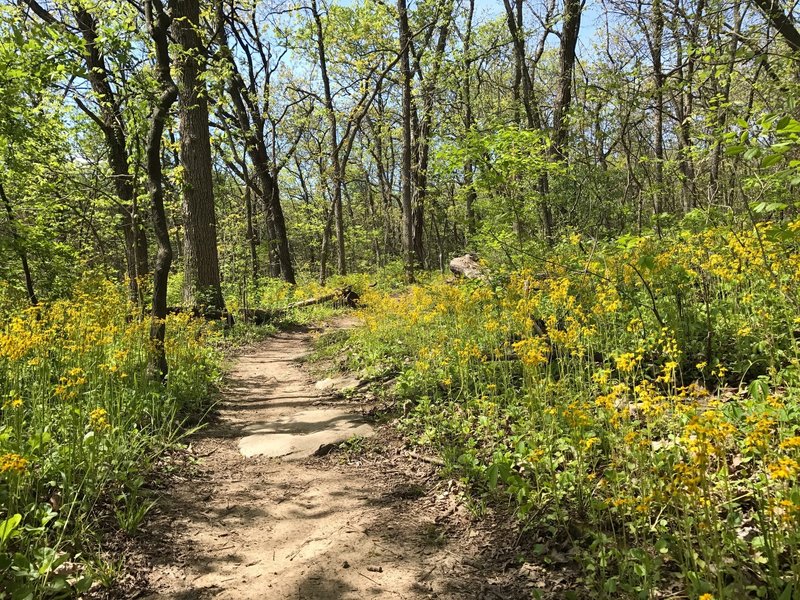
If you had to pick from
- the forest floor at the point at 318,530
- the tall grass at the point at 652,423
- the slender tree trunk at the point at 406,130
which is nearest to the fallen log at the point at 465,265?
the slender tree trunk at the point at 406,130

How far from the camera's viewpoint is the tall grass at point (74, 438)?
2.28 m

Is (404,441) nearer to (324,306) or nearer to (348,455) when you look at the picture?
(348,455)

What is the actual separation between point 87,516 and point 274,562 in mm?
1196

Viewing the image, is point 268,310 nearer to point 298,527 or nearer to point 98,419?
point 98,419

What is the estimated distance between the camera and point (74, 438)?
302cm

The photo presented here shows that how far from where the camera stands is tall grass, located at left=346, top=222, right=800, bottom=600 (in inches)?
77.4

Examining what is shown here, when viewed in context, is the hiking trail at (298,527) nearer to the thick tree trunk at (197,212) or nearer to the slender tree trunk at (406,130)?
the thick tree trunk at (197,212)

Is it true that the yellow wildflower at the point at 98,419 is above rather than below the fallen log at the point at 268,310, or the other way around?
below

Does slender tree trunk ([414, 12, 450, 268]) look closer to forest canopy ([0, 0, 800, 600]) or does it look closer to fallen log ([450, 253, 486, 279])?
fallen log ([450, 253, 486, 279])

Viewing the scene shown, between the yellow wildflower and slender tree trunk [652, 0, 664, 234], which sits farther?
slender tree trunk [652, 0, 664, 234]

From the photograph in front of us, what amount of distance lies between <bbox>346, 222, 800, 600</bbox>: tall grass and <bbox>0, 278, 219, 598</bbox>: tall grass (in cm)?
226

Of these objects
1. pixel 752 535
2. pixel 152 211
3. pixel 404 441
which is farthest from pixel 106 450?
pixel 752 535

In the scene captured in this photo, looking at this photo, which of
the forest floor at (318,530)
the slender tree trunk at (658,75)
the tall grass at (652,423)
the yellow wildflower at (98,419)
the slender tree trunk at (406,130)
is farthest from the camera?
the slender tree trunk at (406,130)

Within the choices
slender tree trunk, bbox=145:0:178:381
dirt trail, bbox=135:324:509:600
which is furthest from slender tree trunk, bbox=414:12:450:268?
dirt trail, bbox=135:324:509:600
